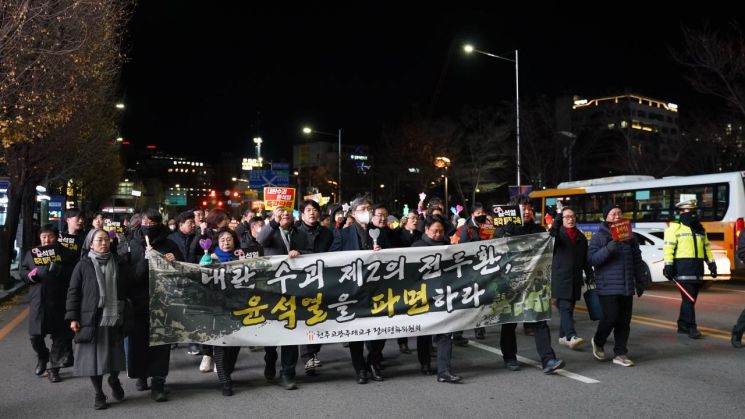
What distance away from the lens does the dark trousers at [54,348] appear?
6.57 metres

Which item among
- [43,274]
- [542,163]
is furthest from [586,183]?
[43,274]

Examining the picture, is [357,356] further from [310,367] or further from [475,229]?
[475,229]

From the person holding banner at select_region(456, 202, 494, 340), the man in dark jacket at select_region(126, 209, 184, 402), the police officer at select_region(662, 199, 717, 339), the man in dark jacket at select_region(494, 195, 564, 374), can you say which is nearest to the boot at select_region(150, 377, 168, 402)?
the man in dark jacket at select_region(126, 209, 184, 402)

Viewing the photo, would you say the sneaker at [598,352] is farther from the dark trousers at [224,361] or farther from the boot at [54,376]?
the boot at [54,376]

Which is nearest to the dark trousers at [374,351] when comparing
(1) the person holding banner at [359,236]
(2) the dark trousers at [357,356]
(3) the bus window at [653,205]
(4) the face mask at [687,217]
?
(1) the person holding banner at [359,236]

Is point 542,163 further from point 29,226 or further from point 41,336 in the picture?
point 41,336

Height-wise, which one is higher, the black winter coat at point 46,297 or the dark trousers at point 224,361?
the black winter coat at point 46,297

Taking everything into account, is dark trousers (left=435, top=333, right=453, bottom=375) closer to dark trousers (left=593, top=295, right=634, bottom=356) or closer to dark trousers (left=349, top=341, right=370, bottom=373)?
dark trousers (left=349, top=341, right=370, bottom=373)

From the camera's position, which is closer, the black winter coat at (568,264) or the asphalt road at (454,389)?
the asphalt road at (454,389)

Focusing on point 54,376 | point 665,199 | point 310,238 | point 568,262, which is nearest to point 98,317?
point 54,376

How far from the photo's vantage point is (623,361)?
6.75 metres

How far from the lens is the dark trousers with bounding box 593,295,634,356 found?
6.66 metres

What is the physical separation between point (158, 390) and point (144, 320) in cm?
68

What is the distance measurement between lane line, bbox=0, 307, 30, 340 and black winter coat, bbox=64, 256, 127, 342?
173 inches
